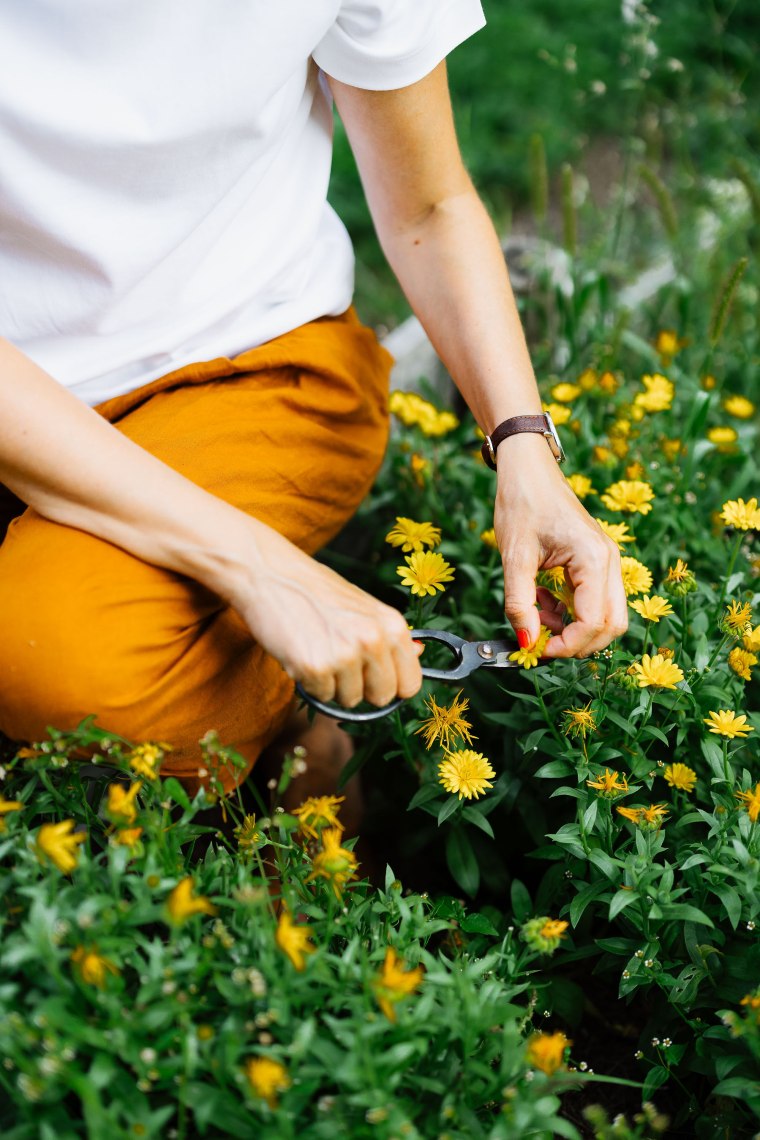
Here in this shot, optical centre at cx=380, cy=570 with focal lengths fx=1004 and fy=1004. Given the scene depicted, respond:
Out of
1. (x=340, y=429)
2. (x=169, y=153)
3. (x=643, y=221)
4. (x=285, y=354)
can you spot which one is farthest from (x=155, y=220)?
(x=643, y=221)

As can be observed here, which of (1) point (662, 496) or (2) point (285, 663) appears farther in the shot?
(1) point (662, 496)

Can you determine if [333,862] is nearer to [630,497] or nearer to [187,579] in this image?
[187,579]

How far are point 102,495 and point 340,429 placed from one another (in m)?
0.47

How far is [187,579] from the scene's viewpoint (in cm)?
109

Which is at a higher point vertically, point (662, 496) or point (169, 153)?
point (169, 153)

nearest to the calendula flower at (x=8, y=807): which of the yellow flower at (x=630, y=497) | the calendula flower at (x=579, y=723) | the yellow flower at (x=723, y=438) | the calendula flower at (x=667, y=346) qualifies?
the calendula flower at (x=579, y=723)

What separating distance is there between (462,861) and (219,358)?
2.36 ft

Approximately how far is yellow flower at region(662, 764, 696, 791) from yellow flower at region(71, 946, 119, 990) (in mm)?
654

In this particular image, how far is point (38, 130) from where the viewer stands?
1090 mm

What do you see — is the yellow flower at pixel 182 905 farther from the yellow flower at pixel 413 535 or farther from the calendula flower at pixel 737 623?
the calendula flower at pixel 737 623

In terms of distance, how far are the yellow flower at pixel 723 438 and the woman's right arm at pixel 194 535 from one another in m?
0.95

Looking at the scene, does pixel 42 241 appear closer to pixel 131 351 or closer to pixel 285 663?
pixel 131 351

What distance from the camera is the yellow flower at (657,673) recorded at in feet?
3.70

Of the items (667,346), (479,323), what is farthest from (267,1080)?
(667,346)
